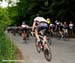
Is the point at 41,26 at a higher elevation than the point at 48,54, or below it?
higher

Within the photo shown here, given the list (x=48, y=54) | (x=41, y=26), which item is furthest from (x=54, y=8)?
(x=48, y=54)

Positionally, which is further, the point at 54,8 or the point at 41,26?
the point at 54,8

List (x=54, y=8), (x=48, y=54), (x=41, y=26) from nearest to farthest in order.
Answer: (x=48, y=54), (x=41, y=26), (x=54, y=8)

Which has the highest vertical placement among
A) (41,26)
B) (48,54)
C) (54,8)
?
(54,8)

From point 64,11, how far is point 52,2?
2.00 meters

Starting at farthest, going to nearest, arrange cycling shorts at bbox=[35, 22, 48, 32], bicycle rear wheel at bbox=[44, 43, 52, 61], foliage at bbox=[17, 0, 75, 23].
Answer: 1. foliage at bbox=[17, 0, 75, 23]
2. cycling shorts at bbox=[35, 22, 48, 32]
3. bicycle rear wheel at bbox=[44, 43, 52, 61]

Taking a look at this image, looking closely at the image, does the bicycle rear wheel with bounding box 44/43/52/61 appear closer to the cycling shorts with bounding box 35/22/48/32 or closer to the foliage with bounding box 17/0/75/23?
the cycling shorts with bounding box 35/22/48/32

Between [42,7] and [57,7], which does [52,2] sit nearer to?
[57,7]

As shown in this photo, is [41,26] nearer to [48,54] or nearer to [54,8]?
[48,54]

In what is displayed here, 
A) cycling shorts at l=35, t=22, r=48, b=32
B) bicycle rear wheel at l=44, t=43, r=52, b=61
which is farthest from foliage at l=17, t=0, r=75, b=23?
bicycle rear wheel at l=44, t=43, r=52, b=61

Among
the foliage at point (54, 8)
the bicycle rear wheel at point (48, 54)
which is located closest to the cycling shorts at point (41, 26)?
the bicycle rear wheel at point (48, 54)

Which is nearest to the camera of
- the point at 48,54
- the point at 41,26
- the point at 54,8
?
the point at 48,54

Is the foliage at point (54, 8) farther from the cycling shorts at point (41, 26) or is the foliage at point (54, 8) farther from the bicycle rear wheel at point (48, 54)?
the bicycle rear wheel at point (48, 54)

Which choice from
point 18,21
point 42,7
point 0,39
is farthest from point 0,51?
point 18,21
